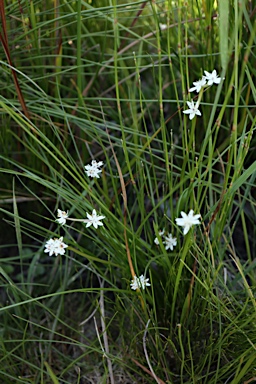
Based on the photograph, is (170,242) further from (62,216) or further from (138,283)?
(62,216)

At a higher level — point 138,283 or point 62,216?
point 62,216

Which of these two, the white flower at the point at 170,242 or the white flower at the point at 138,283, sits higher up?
the white flower at the point at 170,242

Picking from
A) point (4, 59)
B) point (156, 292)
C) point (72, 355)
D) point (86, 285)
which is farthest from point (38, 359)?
point (4, 59)

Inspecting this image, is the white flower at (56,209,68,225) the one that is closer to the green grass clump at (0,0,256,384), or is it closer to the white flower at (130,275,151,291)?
the green grass clump at (0,0,256,384)

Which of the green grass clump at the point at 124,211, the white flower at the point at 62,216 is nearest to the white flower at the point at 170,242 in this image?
the green grass clump at the point at 124,211

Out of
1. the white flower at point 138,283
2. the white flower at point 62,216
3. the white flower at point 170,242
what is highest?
the white flower at point 62,216

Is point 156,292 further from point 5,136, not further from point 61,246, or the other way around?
point 5,136

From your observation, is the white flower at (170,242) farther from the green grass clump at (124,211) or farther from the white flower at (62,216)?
the white flower at (62,216)

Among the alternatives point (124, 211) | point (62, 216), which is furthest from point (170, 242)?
point (62, 216)

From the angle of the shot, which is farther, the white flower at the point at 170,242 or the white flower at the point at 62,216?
the white flower at the point at 170,242
